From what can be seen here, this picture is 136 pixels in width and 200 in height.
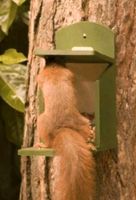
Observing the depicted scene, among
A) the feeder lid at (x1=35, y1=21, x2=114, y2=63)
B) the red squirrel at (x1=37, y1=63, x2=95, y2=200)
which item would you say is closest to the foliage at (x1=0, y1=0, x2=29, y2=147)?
the feeder lid at (x1=35, y1=21, x2=114, y2=63)

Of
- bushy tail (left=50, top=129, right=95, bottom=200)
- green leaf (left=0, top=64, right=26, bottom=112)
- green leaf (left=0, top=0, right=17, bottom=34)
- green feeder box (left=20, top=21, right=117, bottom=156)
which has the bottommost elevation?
bushy tail (left=50, top=129, right=95, bottom=200)

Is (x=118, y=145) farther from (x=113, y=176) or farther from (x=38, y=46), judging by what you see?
(x=38, y=46)

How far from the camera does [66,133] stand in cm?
138

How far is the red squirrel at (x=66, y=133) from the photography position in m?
1.35

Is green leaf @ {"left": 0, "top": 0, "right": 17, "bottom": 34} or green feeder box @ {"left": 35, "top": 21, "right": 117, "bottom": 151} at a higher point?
green leaf @ {"left": 0, "top": 0, "right": 17, "bottom": 34}

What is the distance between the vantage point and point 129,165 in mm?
1559

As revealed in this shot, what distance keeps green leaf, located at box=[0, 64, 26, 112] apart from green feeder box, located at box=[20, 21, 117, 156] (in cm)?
70

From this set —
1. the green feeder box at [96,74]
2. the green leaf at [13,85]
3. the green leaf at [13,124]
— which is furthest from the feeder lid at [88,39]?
the green leaf at [13,124]

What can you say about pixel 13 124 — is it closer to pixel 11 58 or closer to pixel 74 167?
pixel 11 58

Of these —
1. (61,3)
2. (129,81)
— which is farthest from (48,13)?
(129,81)

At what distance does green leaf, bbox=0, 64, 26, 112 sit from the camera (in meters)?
2.24

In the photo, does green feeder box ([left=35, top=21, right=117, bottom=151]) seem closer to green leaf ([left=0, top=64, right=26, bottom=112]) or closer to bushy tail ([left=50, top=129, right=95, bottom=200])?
bushy tail ([left=50, top=129, right=95, bottom=200])

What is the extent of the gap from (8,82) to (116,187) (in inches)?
36.4

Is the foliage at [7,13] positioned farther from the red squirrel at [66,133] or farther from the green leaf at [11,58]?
the red squirrel at [66,133]
